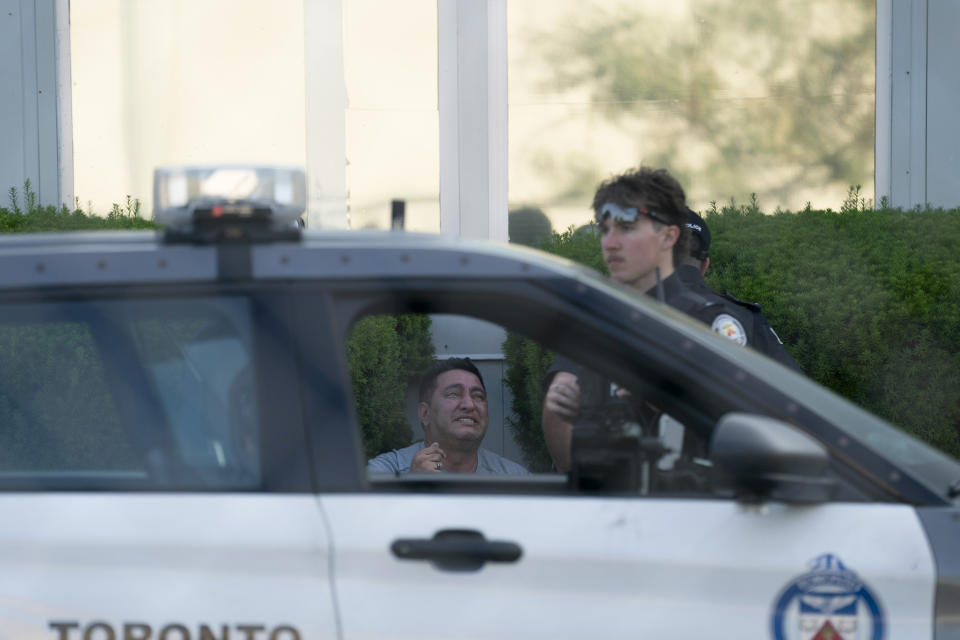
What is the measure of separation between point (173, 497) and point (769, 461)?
3.91 feet

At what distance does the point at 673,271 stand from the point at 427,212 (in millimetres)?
3507

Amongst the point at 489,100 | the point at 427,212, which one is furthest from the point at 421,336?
the point at 489,100

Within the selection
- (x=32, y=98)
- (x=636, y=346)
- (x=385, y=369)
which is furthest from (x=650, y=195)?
(x=32, y=98)

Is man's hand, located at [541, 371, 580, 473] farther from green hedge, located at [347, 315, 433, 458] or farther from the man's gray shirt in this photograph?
green hedge, located at [347, 315, 433, 458]

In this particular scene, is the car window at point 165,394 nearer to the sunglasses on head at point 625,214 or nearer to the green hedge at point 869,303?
the sunglasses on head at point 625,214

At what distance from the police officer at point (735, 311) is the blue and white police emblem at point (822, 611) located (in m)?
1.60

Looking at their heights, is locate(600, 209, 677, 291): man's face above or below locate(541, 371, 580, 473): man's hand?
above

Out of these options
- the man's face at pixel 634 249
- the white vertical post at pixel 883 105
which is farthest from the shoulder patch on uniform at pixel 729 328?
the white vertical post at pixel 883 105

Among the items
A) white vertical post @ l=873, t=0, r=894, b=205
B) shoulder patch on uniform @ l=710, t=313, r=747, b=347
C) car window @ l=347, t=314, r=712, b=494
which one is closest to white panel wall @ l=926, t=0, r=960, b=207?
white vertical post @ l=873, t=0, r=894, b=205

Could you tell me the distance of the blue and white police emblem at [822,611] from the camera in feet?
7.14

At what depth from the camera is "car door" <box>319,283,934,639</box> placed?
2170mm

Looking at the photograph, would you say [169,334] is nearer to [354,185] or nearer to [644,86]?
[354,185]

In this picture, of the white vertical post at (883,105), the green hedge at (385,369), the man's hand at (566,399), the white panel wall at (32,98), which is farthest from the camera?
the white vertical post at (883,105)

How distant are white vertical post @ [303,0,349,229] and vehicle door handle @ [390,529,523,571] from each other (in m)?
5.29
